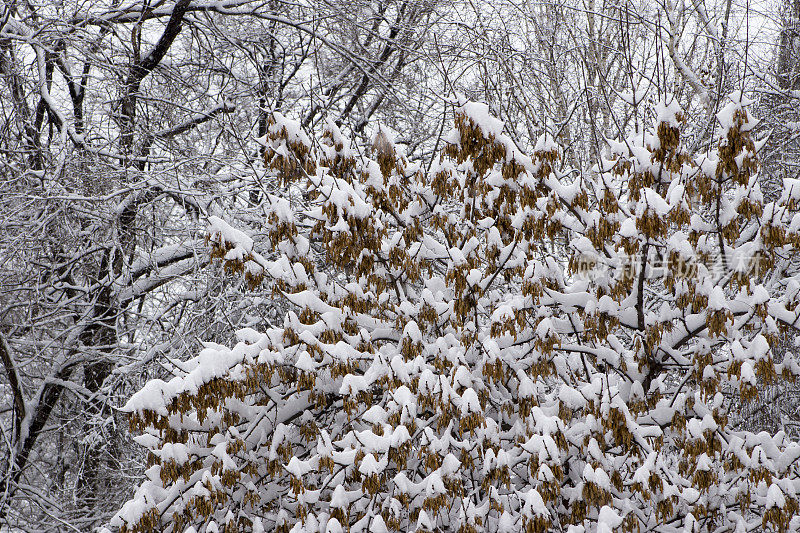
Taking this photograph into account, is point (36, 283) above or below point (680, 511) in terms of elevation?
above

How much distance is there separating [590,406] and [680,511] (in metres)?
0.93

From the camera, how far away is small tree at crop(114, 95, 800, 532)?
360 cm

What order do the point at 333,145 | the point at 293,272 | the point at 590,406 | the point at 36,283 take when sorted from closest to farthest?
the point at 590,406
the point at 293,272
the point at 333,145
the point at 36,283

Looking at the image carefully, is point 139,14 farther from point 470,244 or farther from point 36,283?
point 470,244

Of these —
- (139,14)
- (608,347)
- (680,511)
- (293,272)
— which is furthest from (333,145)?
(139,14)

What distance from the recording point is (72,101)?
324 inches

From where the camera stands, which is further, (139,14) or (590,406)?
(139,14)

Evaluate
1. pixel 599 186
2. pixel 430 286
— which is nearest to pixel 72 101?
pixel 430 286

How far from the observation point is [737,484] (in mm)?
4133

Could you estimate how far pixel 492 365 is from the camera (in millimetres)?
3883

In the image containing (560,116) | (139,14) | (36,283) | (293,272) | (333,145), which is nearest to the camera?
(293,272)

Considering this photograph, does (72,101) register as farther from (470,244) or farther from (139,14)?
(470,244)

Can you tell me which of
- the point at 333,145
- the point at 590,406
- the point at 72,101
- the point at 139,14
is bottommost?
the point at 590,406

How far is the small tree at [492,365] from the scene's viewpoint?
360 centimetres
